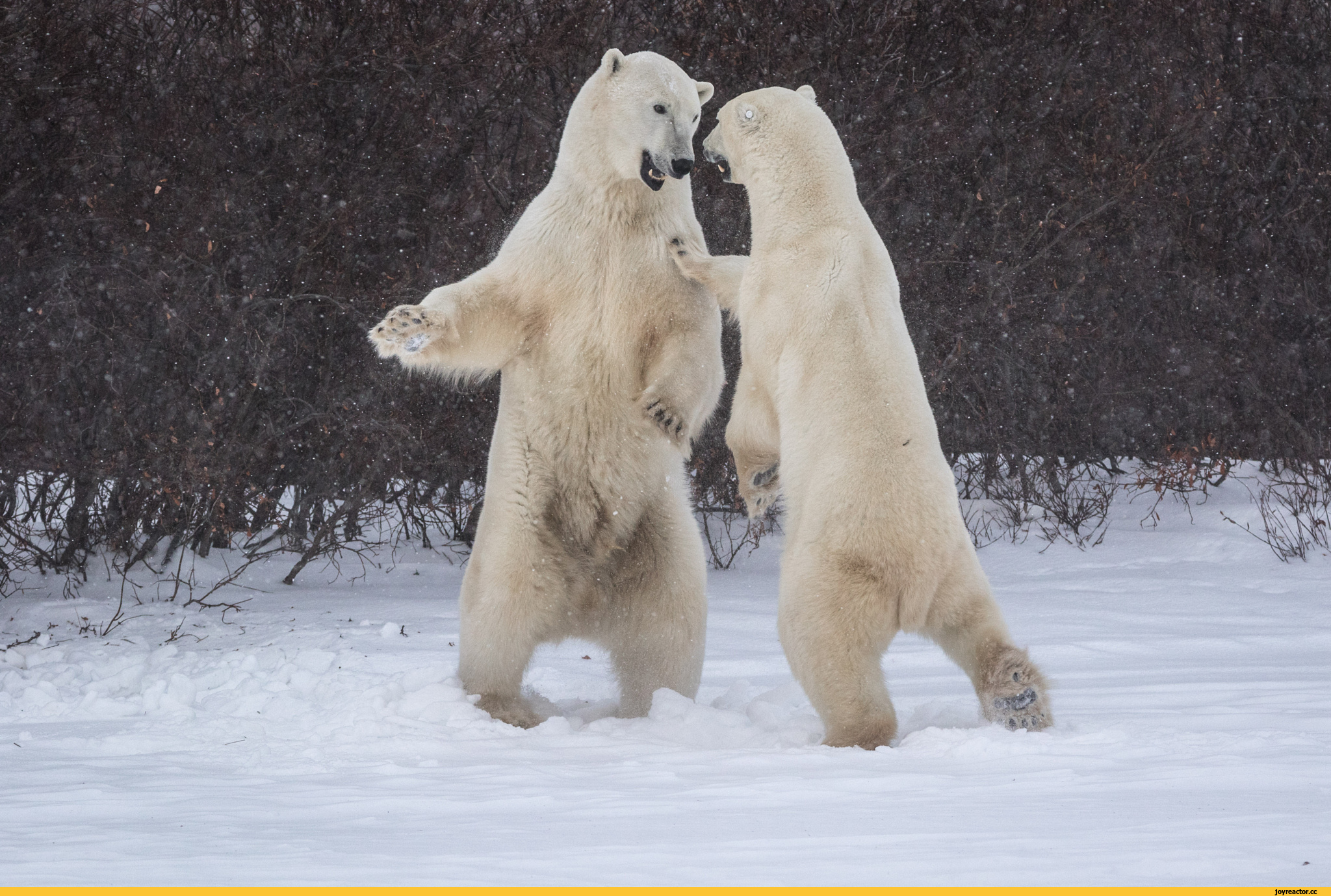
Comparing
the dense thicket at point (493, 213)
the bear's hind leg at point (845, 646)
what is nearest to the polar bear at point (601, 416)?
the bear's hind leg at point (845, 646)

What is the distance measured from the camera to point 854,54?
6.89 m

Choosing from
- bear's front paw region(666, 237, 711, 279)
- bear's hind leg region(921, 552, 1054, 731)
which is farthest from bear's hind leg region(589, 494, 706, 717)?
bear's hind leg region(921, 552, 1054, 731)

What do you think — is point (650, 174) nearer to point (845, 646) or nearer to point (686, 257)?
point (686, 257)

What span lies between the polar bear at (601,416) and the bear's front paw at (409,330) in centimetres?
6

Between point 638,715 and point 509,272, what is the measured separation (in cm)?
129

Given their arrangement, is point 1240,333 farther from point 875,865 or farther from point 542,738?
point 875,865

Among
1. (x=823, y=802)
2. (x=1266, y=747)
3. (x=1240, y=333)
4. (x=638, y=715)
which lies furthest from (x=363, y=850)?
(x=1240, y=333)

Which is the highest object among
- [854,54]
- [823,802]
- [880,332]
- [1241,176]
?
[854,54]

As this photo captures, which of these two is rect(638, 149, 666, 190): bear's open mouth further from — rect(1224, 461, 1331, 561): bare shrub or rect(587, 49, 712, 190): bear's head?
rect(1224, 461, 1331, 561): bare shrub

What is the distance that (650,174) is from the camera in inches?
130

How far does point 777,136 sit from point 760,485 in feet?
2.97

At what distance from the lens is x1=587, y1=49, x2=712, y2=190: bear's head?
327cm

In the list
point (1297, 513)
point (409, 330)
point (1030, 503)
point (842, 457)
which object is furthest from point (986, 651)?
point (1030, 503)

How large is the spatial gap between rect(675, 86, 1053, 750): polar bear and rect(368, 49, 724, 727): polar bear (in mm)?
261
